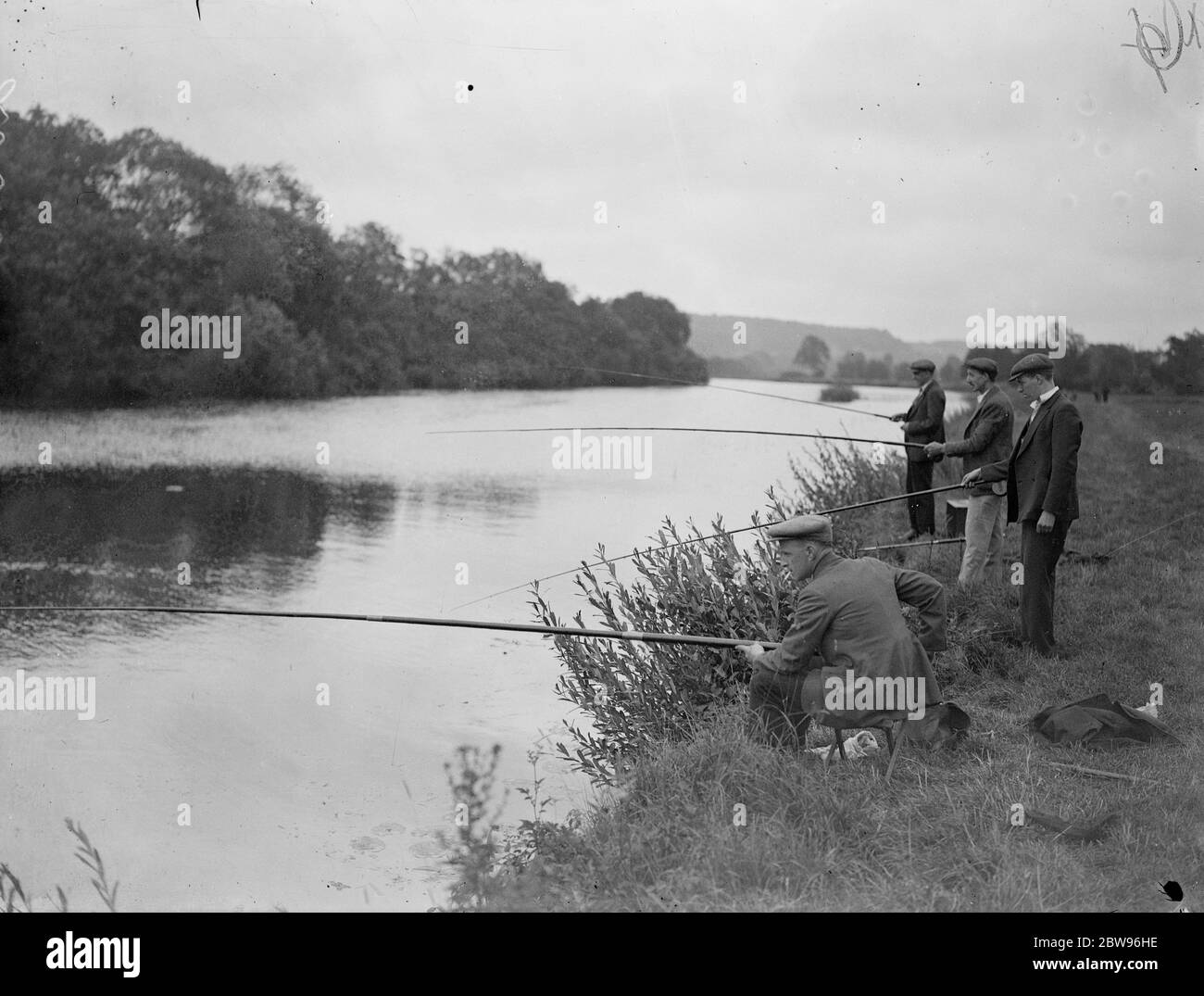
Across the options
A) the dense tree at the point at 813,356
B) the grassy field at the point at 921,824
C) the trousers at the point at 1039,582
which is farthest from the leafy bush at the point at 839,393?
the grassy field at the point at 921,824

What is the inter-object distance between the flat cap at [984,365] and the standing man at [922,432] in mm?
1627

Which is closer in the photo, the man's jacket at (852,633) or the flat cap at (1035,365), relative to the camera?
the man's jacket at (852,633)

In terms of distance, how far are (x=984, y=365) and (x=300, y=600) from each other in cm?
1071

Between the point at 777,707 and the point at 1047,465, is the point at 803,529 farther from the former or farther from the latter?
the point at 1047,465

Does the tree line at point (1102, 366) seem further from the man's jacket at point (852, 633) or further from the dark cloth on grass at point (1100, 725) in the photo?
the man's jacket at point (852, 633)

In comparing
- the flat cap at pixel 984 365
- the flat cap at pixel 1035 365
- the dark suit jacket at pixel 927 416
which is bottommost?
the dark suit jacket at pixel 927 416

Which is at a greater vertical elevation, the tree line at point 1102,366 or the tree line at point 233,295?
the tree line at point 233,295

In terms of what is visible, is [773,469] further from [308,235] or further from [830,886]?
[830,886]

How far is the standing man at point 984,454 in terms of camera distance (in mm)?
7832

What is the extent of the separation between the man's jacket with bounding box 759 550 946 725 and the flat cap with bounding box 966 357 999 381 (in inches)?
152

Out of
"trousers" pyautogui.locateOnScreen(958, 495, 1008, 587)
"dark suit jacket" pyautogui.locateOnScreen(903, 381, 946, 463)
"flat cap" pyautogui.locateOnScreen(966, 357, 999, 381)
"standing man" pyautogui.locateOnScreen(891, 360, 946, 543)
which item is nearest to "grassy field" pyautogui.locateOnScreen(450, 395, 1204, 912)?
"trousers" pyautogui.locateOnScreen(958, 495, 1008, 587)

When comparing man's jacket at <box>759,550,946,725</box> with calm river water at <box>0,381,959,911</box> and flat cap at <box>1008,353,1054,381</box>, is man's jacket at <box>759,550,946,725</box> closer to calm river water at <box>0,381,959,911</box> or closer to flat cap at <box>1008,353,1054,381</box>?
flat cap at <box>1008,353,1054,381</box>

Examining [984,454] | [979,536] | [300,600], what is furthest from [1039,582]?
[300,600]
